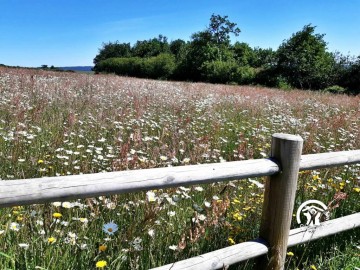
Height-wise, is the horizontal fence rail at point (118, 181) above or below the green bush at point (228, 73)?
below

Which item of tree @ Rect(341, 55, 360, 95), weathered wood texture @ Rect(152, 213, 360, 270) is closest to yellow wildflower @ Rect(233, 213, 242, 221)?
weathered wood texture @ Rect(152, 213, 360, 270)

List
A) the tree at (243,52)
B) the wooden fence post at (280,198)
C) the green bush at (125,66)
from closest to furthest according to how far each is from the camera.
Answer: the wooden fence post at (280,198)
the green bush at (125,66)
the tree at (243,52)

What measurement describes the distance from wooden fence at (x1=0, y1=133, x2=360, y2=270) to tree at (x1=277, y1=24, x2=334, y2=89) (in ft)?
102

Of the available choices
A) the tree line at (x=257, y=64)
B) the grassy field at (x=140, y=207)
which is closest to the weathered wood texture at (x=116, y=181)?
the grassy field at (x=140, y=207)

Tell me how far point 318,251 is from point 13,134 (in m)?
3.94

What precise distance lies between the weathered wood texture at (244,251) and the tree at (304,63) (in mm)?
30450

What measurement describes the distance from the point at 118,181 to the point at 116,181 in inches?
0.4

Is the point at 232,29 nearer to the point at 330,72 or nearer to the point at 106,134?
the point at 330,72

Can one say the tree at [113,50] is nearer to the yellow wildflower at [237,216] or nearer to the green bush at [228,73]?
the green bush at [228,73]

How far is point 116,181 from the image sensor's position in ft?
5.56

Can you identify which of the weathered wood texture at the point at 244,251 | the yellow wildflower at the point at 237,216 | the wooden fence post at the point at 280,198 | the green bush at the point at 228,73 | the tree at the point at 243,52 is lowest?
the yellow wildflower at the point at 237,216

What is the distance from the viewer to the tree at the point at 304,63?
3394cm

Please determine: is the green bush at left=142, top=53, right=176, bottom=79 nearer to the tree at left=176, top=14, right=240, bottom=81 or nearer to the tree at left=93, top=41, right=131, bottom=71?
the tree at left=176, top=14, right=240, bottom=81

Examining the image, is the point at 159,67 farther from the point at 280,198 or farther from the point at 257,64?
the point at 280,198
